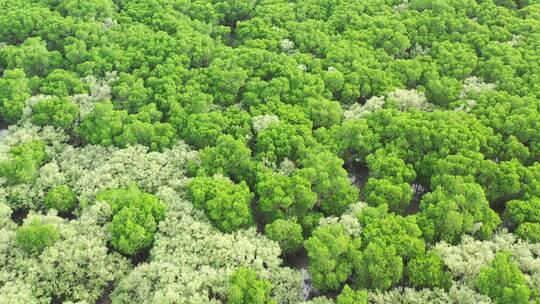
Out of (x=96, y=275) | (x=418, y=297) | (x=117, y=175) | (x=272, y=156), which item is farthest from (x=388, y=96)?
(x=96, y=275)

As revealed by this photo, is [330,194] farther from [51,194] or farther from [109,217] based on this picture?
[51,194]

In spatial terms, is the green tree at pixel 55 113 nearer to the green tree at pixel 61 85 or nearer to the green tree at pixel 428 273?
the green tree at pixel 61 85

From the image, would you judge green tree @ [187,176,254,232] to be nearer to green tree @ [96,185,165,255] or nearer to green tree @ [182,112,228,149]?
green tree @ [96,185,165,255]

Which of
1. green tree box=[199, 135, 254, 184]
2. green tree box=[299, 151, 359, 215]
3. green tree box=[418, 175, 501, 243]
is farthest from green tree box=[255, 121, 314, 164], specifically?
green tree box=[418, 175, 501, 243]

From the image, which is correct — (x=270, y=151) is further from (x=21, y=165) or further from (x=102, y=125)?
Result: (x=21, y=165)

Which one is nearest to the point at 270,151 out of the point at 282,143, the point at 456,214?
the point at 282,143

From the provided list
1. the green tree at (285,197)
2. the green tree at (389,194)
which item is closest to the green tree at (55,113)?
the green tree at (285,197)
